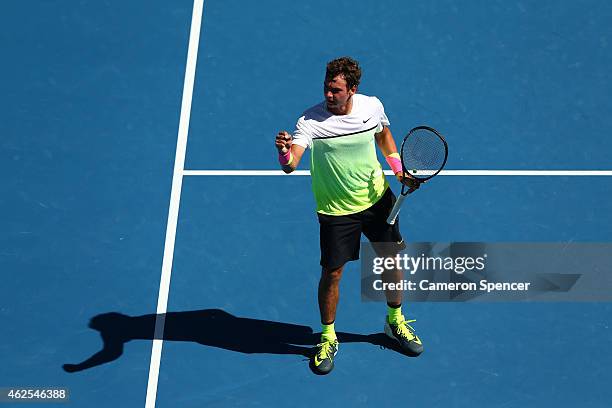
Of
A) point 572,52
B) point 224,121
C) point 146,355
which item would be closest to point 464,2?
point 572,52

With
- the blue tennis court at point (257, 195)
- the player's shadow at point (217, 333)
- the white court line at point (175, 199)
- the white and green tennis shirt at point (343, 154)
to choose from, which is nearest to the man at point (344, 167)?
Answer: the white and green tennis shirt at point (343, 154)

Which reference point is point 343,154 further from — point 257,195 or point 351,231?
point 257,195

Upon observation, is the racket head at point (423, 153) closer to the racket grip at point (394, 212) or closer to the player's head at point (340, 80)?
the racket grip at point (394, 212)

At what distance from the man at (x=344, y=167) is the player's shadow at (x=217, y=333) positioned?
1.73 feet

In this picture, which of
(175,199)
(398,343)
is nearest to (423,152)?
(398,343)

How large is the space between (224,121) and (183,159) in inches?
26.3

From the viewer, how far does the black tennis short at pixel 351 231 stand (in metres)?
6.64

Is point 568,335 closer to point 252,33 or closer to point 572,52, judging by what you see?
point 572,52

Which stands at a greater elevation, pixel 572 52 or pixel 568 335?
pixel 572 52

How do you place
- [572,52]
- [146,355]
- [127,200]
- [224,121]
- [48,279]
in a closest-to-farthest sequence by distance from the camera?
[146,355] → [48,279] → [127,200] → [224,121] → [572,52]

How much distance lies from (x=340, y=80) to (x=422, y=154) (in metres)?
0.85

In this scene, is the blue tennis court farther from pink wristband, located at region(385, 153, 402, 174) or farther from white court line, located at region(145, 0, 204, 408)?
pink wristband, located at region(385, 153, 402, 174)

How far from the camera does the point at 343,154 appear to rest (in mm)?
6516

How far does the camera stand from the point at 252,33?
998cm
